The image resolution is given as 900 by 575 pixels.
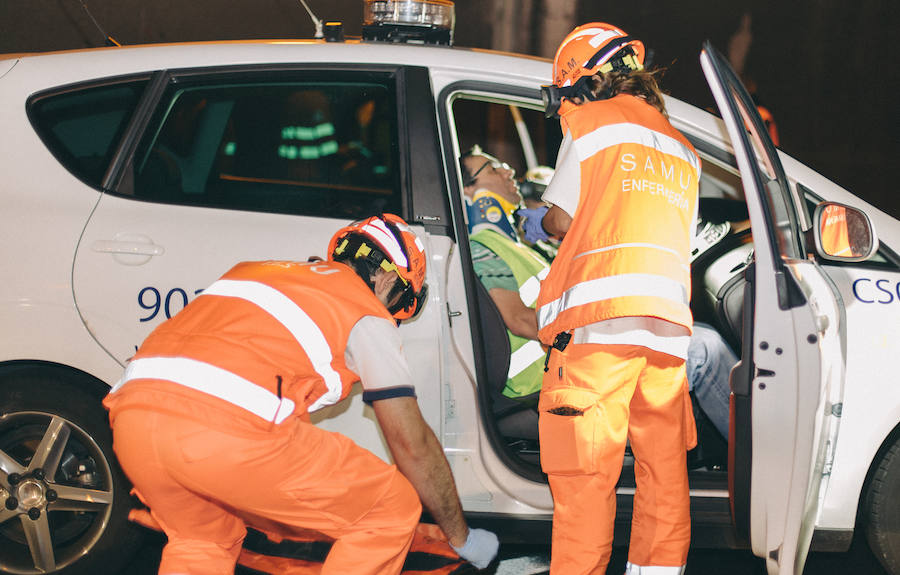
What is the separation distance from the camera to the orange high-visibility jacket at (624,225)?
204 centimetres

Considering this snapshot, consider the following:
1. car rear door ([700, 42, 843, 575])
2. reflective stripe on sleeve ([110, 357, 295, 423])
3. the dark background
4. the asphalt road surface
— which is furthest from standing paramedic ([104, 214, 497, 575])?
the dark background

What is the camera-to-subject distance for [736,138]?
6.59 feet

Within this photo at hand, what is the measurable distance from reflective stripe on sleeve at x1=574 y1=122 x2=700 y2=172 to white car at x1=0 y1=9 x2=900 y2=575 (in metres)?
0.20

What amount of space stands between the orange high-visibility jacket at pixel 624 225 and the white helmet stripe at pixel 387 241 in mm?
448

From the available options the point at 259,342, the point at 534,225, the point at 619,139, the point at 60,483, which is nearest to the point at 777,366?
the point at 619,139

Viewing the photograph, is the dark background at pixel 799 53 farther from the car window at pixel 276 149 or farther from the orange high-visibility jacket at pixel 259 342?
the orange high-visibility jacket at pixel 259 342

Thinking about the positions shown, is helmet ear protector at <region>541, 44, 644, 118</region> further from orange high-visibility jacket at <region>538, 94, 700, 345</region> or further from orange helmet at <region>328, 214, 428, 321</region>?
orange helmet at <region>328, 214, 428, 321</region>

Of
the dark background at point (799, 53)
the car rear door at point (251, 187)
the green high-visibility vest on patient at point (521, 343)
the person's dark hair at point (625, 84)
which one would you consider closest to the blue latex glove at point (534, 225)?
the green high-visibility vest on patient at point (521, 343)

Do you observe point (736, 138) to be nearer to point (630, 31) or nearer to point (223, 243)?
point (223, 243)

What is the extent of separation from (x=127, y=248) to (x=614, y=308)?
131cm

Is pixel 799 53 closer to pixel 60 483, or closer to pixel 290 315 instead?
pixel 290 315

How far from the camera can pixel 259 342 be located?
1770 millimetres

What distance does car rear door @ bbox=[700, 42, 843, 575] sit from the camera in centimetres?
194

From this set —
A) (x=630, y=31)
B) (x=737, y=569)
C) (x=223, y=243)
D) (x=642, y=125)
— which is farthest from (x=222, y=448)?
(x=630, y=31)
